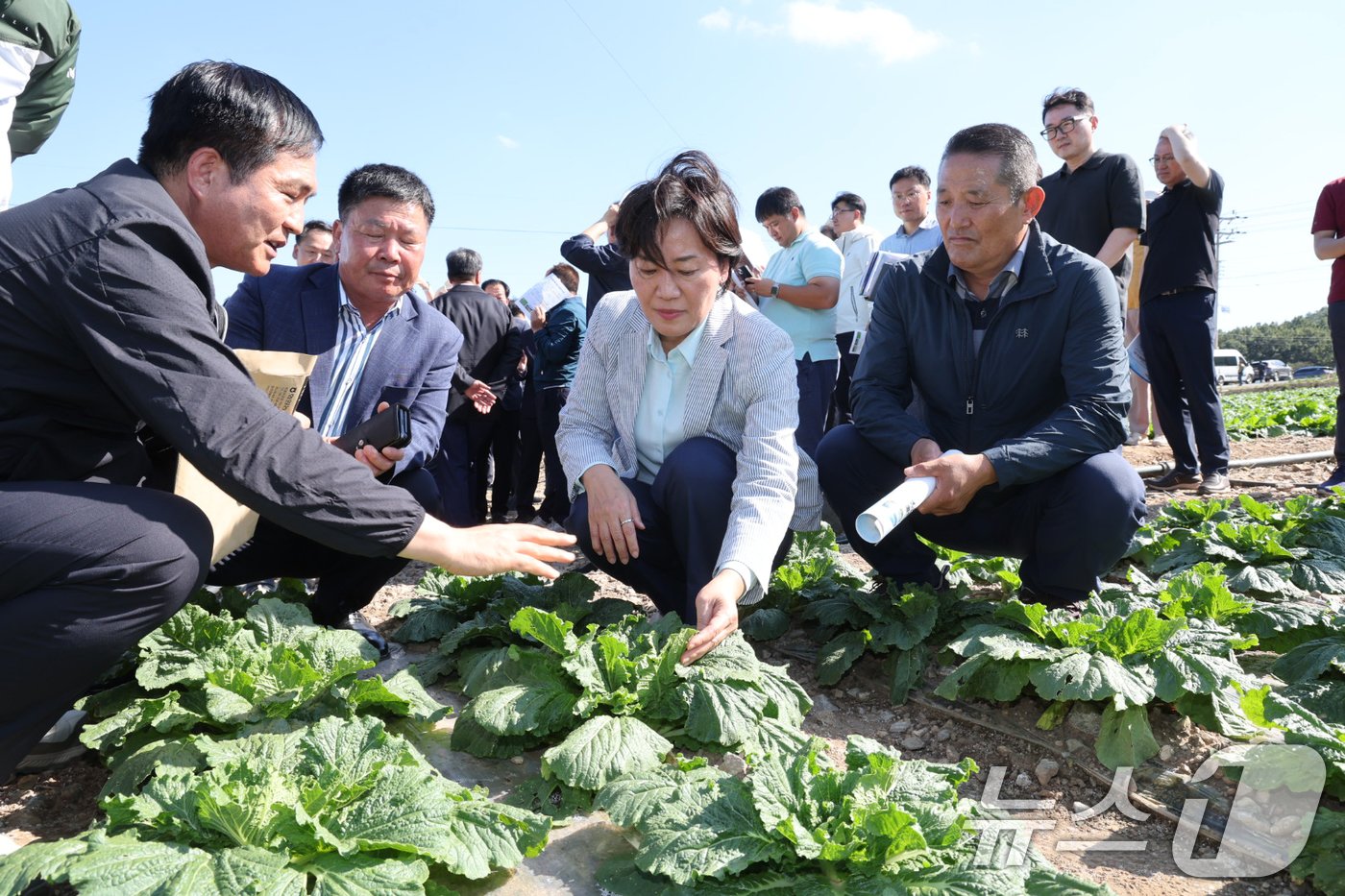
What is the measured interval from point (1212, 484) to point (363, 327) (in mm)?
5188

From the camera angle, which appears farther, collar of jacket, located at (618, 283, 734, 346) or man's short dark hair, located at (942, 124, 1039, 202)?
man's short dark hair, located at (942, 124, 1039, 202)

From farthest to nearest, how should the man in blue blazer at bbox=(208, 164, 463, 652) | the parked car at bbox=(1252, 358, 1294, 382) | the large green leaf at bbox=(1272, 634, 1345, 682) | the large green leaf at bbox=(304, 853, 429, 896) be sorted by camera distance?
the parked car at bbox=(1252, 358, 1294, 382), the man in blue blazer at bbox=(208, 164, 463, 652), the large green leaf at bbox=(1272, 634, 1345, 682), the large green leaf at bbox=(304, 853, 429, 896)

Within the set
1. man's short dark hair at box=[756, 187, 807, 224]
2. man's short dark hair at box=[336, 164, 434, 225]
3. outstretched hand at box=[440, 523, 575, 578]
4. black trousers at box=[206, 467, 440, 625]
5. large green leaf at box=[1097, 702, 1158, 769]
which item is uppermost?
man's short dark hair at box=[756, 187, 807, 224]

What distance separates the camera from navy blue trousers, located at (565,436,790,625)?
110 inches

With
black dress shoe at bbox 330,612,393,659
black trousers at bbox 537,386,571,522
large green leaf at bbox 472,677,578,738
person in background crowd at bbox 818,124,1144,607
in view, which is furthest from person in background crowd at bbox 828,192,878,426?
large green leaf at bbox 472,677,578,738

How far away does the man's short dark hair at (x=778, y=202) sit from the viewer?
6016mm

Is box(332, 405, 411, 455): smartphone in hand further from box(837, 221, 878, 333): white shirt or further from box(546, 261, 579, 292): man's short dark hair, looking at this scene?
box(546, 261, 579, 292): man's short dark hair

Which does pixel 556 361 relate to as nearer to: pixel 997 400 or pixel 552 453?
pixel 552 453

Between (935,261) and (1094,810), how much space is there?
1.96 metres

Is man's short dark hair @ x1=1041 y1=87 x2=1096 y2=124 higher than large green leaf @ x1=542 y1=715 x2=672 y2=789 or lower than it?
higher

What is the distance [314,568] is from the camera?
320 centimetres

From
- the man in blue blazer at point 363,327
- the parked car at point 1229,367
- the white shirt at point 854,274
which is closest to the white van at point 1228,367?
the parked car at point 1229,367

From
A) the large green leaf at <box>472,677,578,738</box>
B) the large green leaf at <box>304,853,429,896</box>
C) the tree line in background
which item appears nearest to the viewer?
the large green leaf at <box>304,853,429,896</box>

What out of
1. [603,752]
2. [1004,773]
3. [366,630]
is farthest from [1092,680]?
[366,630]
